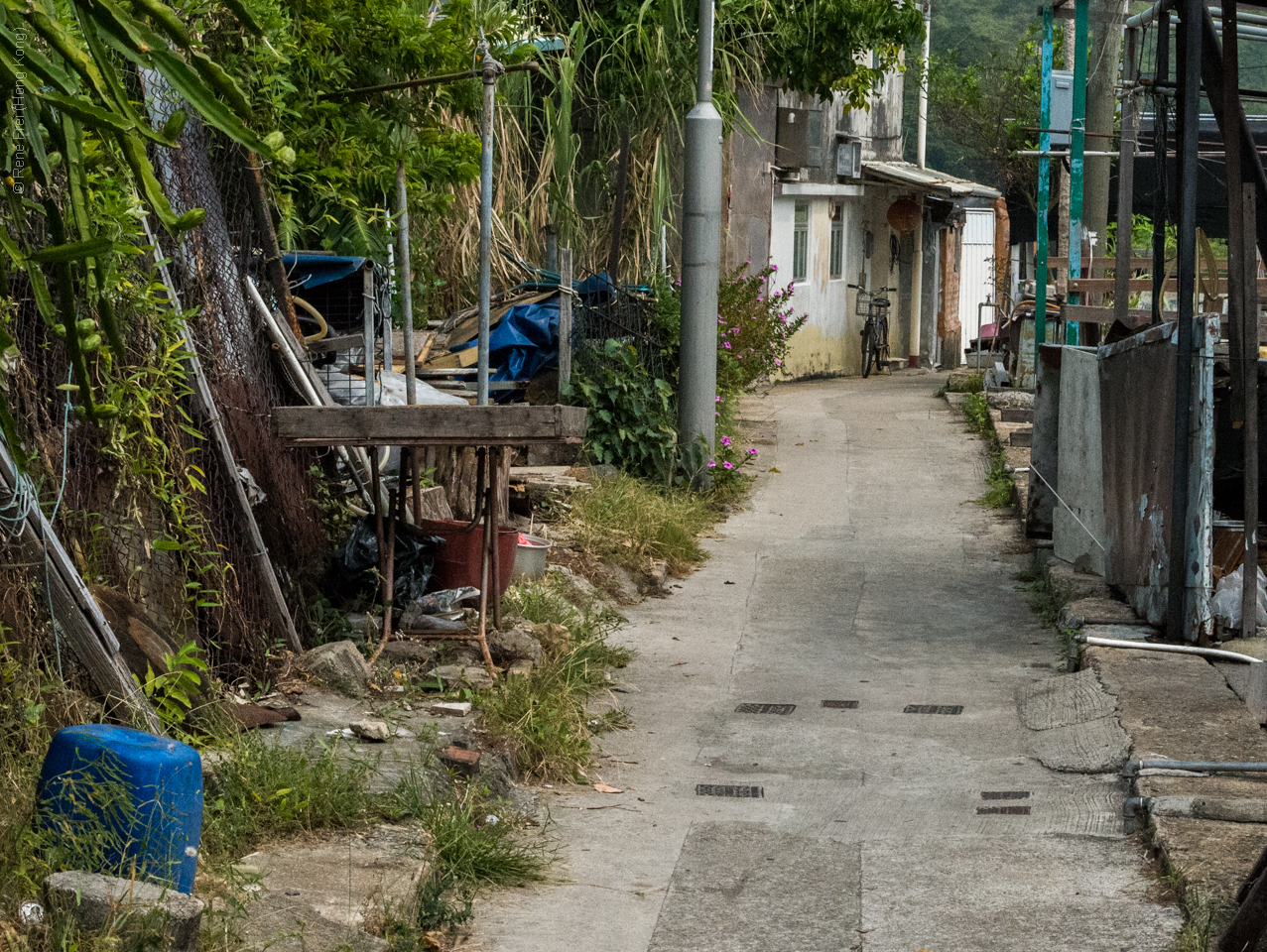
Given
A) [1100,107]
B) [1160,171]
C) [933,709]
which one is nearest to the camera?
[933,709]

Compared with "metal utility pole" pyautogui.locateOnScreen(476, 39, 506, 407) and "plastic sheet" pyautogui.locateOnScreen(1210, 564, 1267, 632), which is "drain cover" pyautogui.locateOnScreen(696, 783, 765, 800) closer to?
"metal utility pole" pyautogui.locateOnScreen(476, 39, 506, 407)

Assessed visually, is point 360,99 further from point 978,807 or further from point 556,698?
point 978,807

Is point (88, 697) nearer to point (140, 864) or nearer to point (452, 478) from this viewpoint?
point (140, 864)

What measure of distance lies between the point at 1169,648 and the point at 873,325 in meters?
15.5

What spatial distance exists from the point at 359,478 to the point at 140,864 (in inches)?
147

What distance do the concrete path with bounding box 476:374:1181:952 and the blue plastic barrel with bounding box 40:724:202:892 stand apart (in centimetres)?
90

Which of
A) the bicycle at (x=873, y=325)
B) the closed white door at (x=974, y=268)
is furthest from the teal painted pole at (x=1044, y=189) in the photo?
the closed white door at (x=974, y=268)

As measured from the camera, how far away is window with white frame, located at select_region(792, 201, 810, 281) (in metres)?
19.7

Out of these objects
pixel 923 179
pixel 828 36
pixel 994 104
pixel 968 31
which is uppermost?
pixel 968 31

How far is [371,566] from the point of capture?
652cm

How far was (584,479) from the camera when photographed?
396 inches

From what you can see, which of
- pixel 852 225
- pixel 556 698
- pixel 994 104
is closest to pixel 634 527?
pixel 556 698

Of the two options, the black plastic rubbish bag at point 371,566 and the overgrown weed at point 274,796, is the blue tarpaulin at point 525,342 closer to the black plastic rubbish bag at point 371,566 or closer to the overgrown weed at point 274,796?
the black plastic rubbish bag at point 371,566

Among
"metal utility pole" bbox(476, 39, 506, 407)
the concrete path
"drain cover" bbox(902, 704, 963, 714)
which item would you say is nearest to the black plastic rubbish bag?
"metal utility pole" bbox(476, 39, 506, 407)
